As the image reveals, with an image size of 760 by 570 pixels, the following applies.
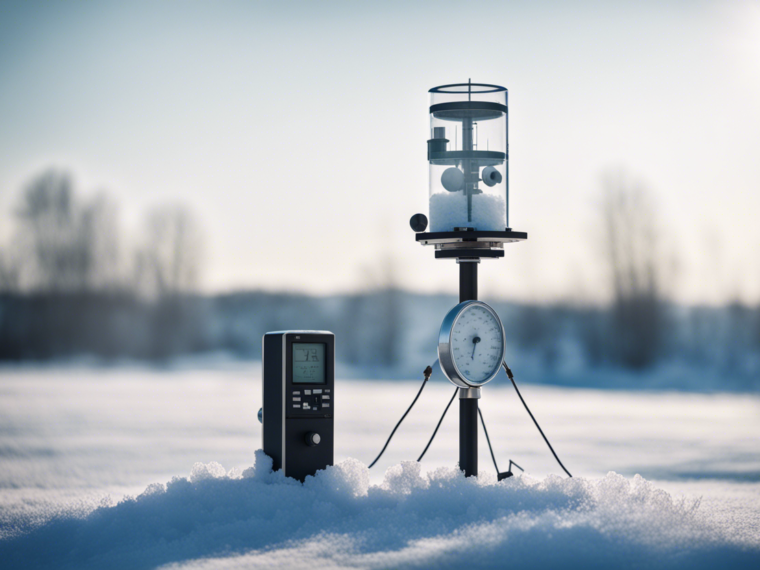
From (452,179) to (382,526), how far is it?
2.37 meters

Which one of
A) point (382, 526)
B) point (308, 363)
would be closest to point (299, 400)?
point (308, 363)

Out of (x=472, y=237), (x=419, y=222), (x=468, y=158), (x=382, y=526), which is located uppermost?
(x=468, y=158)

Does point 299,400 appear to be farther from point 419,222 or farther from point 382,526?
point 419,222

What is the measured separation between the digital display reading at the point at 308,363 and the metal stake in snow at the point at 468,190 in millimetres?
860

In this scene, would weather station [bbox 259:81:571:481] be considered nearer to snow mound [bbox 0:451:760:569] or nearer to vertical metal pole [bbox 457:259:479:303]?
vertical metal pole [bbox 457:259:479:303]

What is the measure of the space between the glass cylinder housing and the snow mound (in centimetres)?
178

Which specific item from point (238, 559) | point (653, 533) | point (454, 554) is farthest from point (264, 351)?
point (653, 533)

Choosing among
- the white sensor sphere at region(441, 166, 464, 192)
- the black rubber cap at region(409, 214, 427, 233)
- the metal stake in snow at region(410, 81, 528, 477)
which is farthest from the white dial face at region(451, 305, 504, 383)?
the white sensor sphere at region(441, 166, 464, 192)

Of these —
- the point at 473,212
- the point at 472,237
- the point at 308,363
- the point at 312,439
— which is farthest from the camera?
the point at 473,212

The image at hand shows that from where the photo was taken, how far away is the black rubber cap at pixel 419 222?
591 centimetres

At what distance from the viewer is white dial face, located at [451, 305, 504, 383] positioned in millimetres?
5562

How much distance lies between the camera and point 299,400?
5500mm

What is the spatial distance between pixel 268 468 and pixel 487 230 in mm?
2192

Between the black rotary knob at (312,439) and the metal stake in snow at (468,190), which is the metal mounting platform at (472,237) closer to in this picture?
the metal stake in snow at (468,190)
